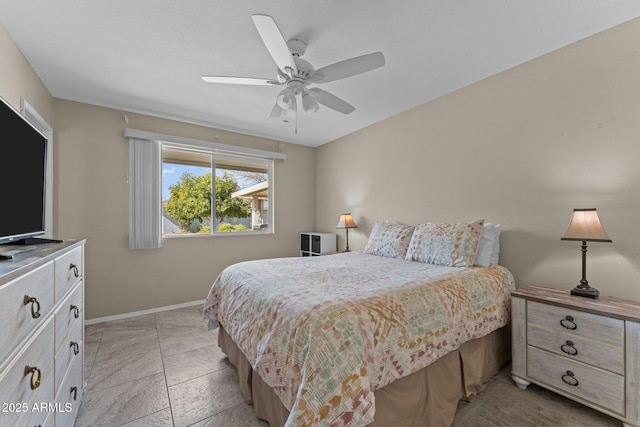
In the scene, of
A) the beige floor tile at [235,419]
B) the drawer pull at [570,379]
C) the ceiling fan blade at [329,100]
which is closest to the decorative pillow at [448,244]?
the drawer pull at [570,379]

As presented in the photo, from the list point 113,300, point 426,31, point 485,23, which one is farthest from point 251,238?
point 485,23

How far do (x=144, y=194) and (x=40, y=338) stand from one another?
8.69ft

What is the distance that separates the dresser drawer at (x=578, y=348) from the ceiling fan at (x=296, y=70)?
6.90 ft

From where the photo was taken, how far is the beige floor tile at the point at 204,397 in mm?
1620

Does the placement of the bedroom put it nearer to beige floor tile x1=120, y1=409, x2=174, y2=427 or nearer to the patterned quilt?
the patterned quilt

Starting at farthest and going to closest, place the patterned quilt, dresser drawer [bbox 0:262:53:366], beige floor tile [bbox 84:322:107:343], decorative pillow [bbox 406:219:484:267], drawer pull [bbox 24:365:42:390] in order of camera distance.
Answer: beige floor tile [bbox 84:322:107:343], decorative pillow [bbox 406:219:484:267], the patterned quilt, drawer pull [bbox 24:365:42:390], dresser drawer [bbox 0:262:53:366]

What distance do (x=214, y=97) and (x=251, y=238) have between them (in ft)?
6.94

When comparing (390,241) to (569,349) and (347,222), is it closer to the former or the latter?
(347,222)

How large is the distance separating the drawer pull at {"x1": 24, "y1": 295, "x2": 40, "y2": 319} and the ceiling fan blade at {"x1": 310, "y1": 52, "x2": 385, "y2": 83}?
1.82 m

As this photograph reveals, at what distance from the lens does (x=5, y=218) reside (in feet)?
3.77

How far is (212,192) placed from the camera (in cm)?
388

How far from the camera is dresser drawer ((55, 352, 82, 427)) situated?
1.21 metres

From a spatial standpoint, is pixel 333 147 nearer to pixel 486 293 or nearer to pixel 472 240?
pixel 472 240

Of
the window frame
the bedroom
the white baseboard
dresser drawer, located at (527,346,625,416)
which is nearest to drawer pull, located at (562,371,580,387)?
dresser drawer, located at (527,346,625,416)
